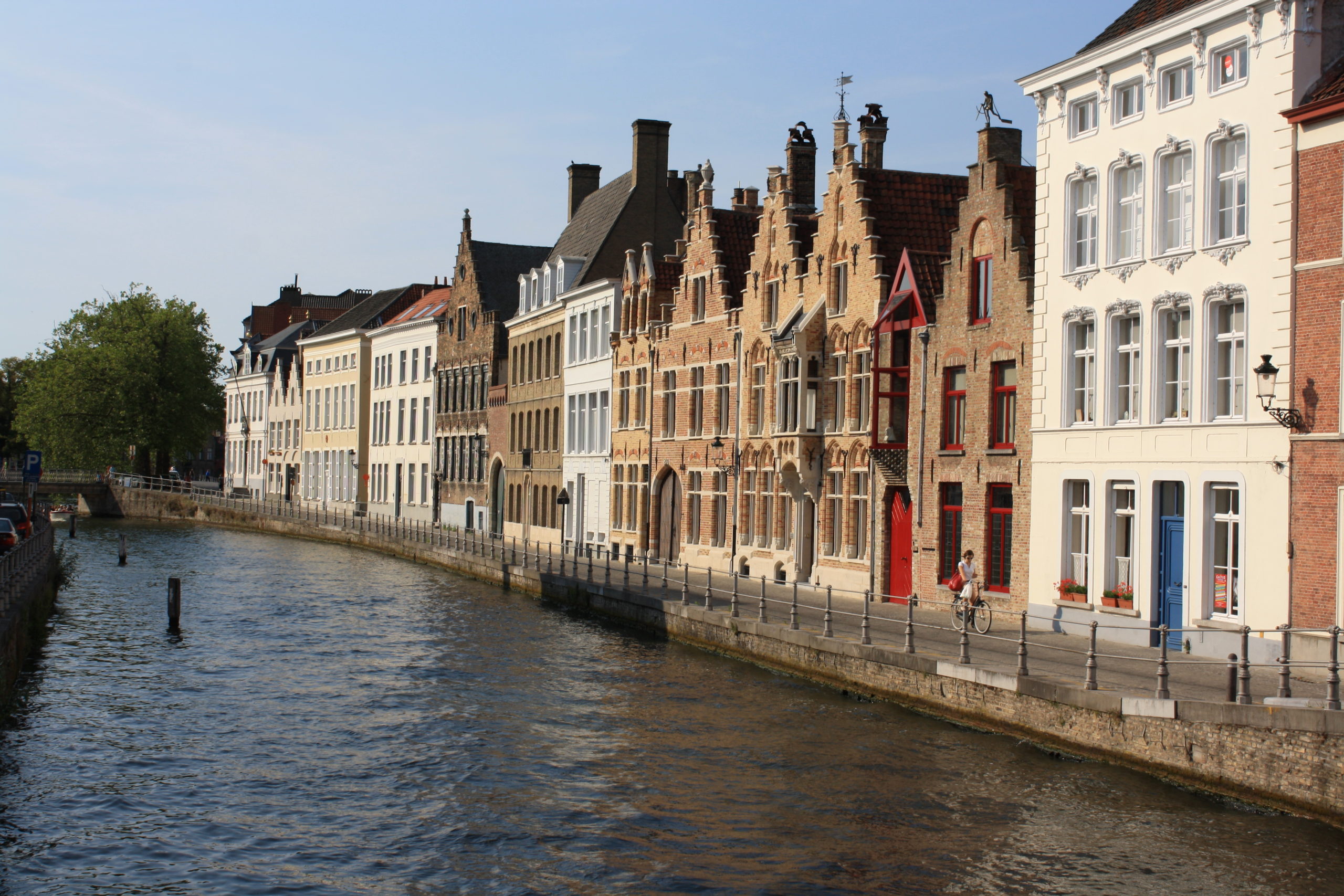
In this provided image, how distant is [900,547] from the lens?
111 ft

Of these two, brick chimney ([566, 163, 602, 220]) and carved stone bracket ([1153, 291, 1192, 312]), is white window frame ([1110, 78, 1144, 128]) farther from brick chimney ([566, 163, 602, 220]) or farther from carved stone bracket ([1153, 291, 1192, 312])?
brick chimney ([566, 163, 602, 220])

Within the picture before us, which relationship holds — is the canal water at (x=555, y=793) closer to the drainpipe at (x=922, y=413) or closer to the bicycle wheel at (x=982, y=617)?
the bicycle wheel at (x=982, y=617)

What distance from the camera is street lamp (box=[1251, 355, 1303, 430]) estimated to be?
21.5 metres

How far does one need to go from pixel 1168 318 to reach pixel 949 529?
8190 millimetres

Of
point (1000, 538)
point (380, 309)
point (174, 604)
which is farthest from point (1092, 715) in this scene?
point (380, 309)

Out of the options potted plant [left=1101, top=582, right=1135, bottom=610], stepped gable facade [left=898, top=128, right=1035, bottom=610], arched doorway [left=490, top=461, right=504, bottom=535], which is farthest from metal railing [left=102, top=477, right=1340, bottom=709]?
arched doorway [left=490, top=461, right=504, bottom=535]

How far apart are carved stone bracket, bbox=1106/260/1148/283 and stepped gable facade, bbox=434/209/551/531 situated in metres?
44.2

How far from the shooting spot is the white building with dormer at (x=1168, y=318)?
2228 centimetres

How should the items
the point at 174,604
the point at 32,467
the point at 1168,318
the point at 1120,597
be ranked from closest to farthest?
the point at 1168,318
the point at 1120,597
the point at 174,604
the point at 32,467

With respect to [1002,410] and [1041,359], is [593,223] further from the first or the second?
[1041,359]

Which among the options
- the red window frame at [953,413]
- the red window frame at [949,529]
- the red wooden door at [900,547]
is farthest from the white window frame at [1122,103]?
the red wooden door at [900,547]

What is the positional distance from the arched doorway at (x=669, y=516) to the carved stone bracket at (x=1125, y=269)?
73.4ft

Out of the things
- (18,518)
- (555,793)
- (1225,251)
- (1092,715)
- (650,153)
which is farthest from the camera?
(650,153)

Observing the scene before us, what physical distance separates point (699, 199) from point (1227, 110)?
24.7 m
